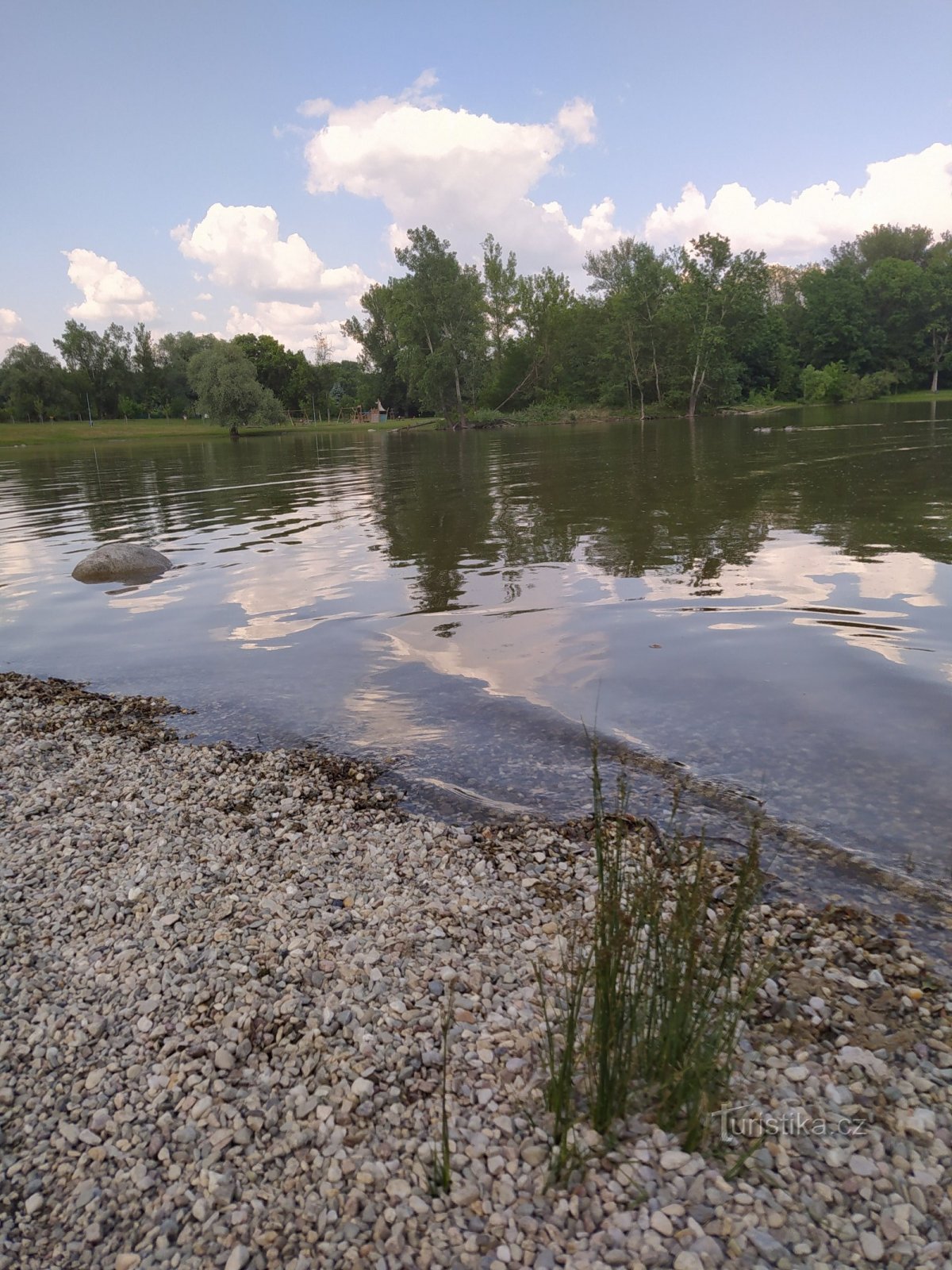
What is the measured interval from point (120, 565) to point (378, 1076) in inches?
586

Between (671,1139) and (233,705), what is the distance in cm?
673

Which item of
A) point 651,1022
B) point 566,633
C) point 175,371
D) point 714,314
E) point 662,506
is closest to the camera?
point 651,1022

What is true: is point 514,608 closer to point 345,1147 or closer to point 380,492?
point 345,1147

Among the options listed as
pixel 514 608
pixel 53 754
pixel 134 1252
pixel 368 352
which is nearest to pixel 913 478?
pixel 514 608

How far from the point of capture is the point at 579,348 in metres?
97.0

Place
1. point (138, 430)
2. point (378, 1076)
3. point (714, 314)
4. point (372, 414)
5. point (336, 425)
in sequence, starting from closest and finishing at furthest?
point (378, 1076)
point (714, 314)
point (138, 430)
point (336, 425)
point (372, 414)

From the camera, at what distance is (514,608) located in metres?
12.0

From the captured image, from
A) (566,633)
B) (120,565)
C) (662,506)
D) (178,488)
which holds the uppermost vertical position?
(178,488)

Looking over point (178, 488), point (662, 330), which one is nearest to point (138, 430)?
point (662, 330)

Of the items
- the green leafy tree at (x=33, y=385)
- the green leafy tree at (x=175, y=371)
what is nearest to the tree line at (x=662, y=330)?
the green leafy tree at (x=175, y=371)

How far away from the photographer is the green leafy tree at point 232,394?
8650 centimetres

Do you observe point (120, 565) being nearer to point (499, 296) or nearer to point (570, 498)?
point (570, 498)

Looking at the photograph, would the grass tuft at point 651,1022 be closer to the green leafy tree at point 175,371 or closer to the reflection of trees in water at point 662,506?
the reflection of trees in water at point 662,506

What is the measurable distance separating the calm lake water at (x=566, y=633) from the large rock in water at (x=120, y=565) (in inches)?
23.5
